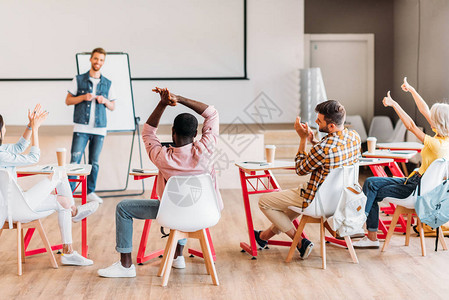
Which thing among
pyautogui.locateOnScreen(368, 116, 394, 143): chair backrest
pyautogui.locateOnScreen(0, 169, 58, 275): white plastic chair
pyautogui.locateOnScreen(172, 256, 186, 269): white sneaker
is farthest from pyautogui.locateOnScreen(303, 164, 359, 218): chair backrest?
pyautogui.locateOnScreen(368, 116, 394, 143): chair backrest

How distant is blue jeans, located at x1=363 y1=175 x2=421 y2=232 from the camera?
13.3 feet

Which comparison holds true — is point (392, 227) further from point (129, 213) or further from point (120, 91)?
point (120, 91)

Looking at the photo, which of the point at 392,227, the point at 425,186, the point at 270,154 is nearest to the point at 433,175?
the point at 425,186

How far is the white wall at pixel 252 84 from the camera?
7887 mm

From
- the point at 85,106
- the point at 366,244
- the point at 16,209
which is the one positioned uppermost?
the point at 85,106

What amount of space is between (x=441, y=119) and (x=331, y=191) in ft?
3.37

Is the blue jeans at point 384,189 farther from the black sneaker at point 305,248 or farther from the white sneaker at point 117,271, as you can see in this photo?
the white sneaker at point 117,271

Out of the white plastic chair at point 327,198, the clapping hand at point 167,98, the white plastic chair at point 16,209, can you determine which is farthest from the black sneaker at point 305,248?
the white plastic chair at point 16,209

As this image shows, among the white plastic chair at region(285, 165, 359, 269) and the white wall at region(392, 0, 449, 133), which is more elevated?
the white wall at region(392, 0, 449, 133)

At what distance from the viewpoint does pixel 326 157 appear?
3566 mm

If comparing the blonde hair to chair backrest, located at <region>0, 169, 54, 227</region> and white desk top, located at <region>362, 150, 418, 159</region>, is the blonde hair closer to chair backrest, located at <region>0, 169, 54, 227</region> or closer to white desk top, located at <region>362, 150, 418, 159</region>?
white desk top, located at <region>362, 150, 418, 159</region>

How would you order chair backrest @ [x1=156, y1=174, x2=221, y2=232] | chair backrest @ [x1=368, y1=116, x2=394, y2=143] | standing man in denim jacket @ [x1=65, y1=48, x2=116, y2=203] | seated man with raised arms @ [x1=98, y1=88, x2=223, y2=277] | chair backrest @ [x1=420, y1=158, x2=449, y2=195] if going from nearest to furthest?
chair backrest @ [x1=156, y1=174, x2=221, y2=232] < seated man with raised arms @ [x1=98, y1=88, x2=223, y2=277] < chair backrest @ [x1=420, y1=158, x2=449, y2=195] < standing man in denim jacket @ [x1=65, y1=48, x2=116, y2=203] < chair backrest @ [x1=368, y1=116, x2=394, y2=143]

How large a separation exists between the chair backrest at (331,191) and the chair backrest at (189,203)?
73cm

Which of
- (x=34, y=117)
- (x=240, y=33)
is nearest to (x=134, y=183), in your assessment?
(x=240, y=33)
